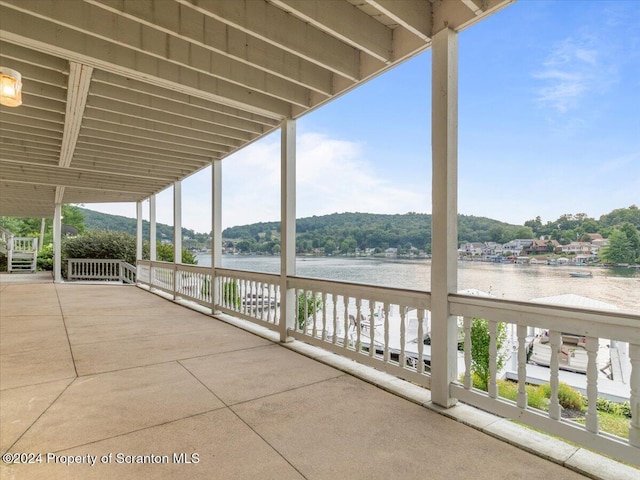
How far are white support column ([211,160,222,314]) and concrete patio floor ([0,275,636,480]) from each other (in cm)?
199

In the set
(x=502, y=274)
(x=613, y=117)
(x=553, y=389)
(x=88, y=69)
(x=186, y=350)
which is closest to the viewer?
(x=553, y=389)

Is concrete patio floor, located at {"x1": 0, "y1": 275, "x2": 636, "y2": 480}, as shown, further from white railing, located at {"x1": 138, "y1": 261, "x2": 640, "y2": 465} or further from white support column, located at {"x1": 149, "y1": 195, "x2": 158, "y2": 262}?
white support column, located at {"x1": 149, "y1": 195, "x2": 158, "y2": 262}

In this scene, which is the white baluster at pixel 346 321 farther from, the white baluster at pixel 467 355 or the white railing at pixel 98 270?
the white railing at pixel 98 270

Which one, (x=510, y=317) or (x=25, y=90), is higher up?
(x=25, y=90)

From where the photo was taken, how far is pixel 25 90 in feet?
11.9

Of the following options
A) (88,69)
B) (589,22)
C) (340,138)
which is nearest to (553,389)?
(589,22)

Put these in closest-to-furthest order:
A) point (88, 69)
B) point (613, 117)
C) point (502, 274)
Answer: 1. point (613, 117)
2. point (502, 274)
3. point (88, 69)

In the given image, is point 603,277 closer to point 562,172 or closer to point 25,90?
point 562,172

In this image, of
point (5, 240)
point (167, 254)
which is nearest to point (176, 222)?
point (167, 254)

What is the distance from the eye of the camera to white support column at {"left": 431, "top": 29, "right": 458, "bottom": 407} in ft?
8.18

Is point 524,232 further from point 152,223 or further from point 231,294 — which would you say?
point 152,223

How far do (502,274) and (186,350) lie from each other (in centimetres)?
327

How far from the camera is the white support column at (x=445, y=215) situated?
8.18 ft

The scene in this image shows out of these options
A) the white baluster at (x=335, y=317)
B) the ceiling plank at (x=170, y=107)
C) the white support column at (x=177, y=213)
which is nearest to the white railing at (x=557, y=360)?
the white baluster at (x=335, y=317)
